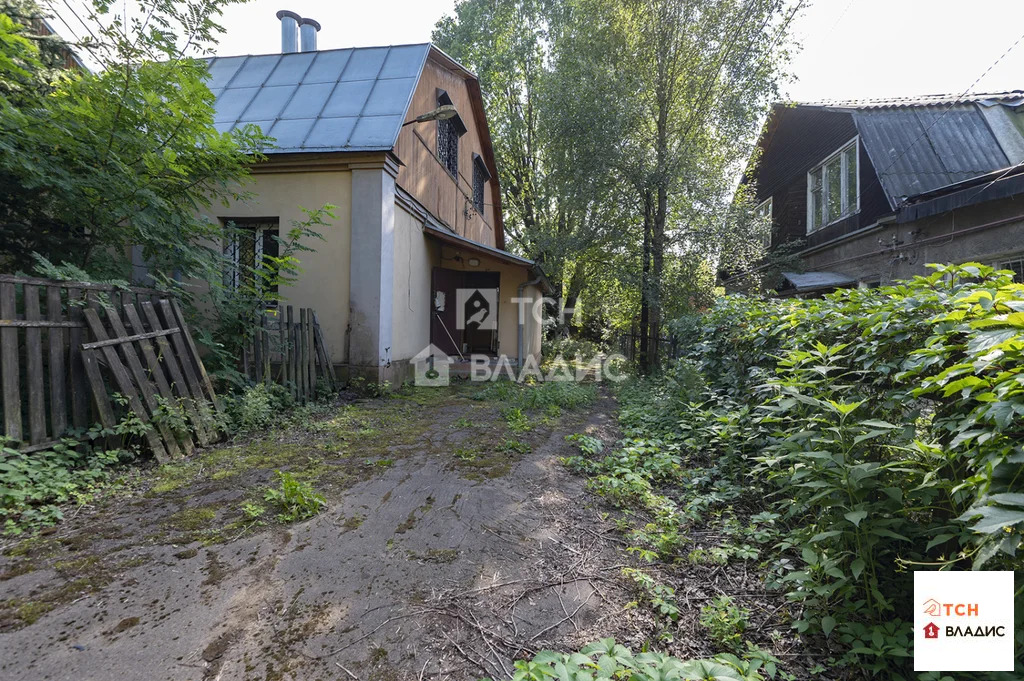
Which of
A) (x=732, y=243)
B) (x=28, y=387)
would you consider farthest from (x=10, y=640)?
(x=732, y=243)

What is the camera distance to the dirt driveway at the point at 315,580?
1.64m

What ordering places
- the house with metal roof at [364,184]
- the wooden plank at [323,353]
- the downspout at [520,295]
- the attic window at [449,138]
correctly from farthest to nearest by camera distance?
1. the downspout at [520,295]
2. the attic window at [449,138]
3. the house with metal roof at [364,184]
4. the wooden plank at [323,353]

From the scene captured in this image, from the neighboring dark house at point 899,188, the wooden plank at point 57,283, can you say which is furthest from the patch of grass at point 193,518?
the neighboring dark house at point 899,188

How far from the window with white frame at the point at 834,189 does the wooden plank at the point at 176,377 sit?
41.9 feet

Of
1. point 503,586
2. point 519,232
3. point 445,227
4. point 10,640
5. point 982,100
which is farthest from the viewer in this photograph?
point 519,232

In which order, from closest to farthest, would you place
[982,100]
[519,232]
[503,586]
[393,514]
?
[503,586], [393,514], [982,100], [519,232]

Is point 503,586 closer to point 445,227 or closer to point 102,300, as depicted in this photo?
point 102,300

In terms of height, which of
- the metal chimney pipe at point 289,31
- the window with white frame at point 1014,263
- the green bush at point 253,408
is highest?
the metal chimney pipe at point 289,31

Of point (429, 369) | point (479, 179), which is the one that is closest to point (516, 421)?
point (429, 369)

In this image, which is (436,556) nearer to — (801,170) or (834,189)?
(834,189)

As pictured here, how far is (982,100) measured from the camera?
934cm

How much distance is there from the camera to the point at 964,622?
1407 mm

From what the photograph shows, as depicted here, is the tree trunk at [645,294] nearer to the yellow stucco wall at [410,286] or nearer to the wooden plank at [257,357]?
the yellow stucco wall at [410,286]

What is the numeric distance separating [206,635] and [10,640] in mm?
706
